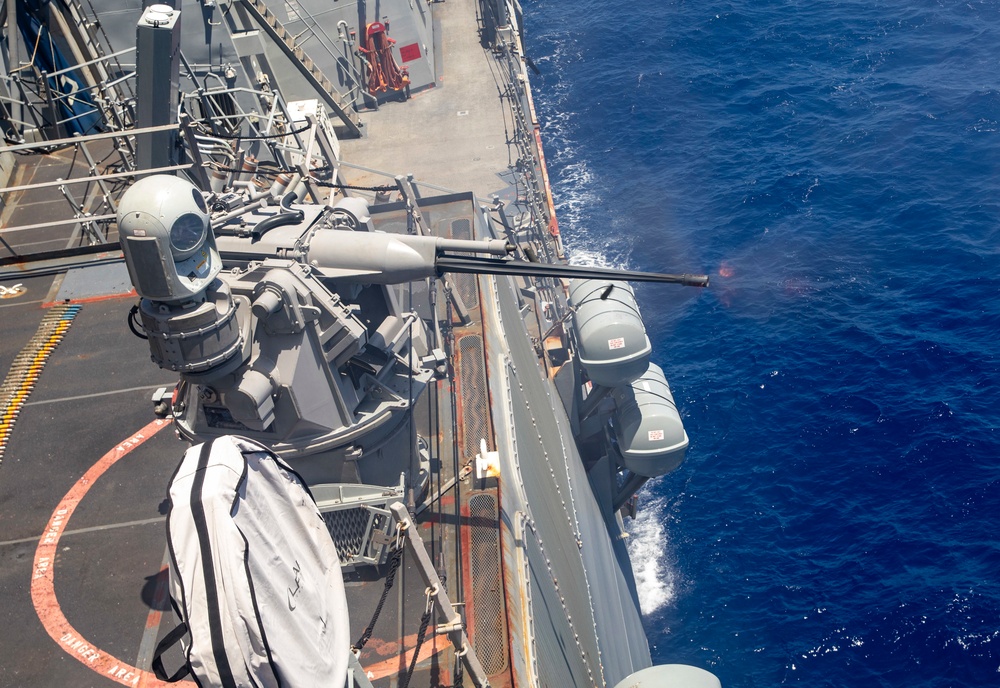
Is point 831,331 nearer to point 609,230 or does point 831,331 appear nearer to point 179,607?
point 609,230

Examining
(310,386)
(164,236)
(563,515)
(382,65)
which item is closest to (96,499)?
(310,386)

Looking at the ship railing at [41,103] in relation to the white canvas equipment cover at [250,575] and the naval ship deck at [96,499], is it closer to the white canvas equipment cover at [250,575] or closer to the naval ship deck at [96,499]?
the naval ship deck at [96,499]

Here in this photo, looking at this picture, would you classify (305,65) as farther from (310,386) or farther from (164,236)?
(164,236)

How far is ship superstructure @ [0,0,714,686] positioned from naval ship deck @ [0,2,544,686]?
0.04 m

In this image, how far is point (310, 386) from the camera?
11.2 metres

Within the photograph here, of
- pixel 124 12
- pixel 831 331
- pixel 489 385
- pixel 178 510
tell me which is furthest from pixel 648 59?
pixel 178 510

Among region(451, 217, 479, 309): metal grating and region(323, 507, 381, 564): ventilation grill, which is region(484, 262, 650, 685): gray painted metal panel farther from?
region(323, 507, 381, 564): ventilation grill

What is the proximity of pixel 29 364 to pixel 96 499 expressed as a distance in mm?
4707

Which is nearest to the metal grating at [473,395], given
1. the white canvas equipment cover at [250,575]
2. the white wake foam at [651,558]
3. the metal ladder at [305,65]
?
the white canvas equipment cover at [250,575]

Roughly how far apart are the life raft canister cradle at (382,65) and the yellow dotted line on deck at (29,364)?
794 inches

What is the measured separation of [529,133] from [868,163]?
16932 mm

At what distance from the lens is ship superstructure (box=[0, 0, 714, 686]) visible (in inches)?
421

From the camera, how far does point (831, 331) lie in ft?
108

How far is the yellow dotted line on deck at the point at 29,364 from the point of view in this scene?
1686 cm
